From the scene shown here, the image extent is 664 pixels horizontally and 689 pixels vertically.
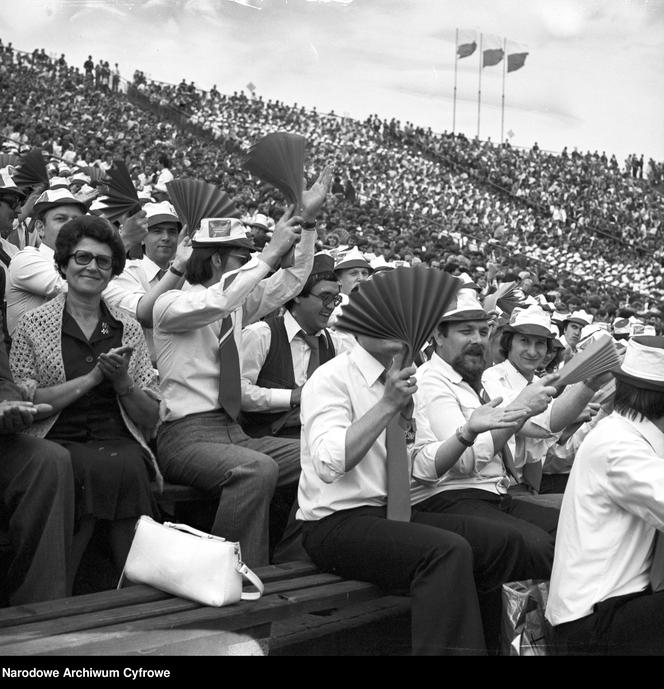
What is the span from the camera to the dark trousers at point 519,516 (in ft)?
12.5

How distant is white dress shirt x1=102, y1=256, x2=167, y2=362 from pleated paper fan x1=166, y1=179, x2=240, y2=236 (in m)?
0.37

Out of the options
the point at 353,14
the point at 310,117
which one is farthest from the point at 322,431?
the point at 310,117

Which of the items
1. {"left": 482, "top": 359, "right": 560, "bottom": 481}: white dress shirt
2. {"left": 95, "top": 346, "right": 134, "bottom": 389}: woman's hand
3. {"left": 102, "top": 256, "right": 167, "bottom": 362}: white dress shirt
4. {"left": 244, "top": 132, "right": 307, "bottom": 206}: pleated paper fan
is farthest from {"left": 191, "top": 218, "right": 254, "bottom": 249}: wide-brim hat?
{"left": 482, "top": 359, "right": 560, "bottom": 481}: white dress shirt

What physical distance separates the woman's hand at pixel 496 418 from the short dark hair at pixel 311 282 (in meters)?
1.47

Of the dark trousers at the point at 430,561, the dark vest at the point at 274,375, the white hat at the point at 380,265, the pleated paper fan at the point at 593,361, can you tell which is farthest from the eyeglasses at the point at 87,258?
the white hat at the point at 380,265

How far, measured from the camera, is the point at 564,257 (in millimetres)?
28219

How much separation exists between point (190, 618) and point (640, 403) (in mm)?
1640

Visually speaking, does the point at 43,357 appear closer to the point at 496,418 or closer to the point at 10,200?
the point at 10,200

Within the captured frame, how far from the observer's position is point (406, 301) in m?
3.45

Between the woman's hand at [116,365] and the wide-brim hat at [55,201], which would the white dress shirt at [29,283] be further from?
the woman's hand at [116,365]

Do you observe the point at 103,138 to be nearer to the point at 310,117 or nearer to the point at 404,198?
the point at 404,198

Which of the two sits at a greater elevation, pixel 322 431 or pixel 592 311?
pixel 592 311

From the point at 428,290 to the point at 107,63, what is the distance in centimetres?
3340

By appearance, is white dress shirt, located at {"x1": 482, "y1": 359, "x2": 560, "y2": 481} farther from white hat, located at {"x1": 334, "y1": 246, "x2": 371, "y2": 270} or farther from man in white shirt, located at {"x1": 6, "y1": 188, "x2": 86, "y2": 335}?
man in white shirt, located at {"x1": 6, "y1": 188, "x2": 86, "y2": 335}
